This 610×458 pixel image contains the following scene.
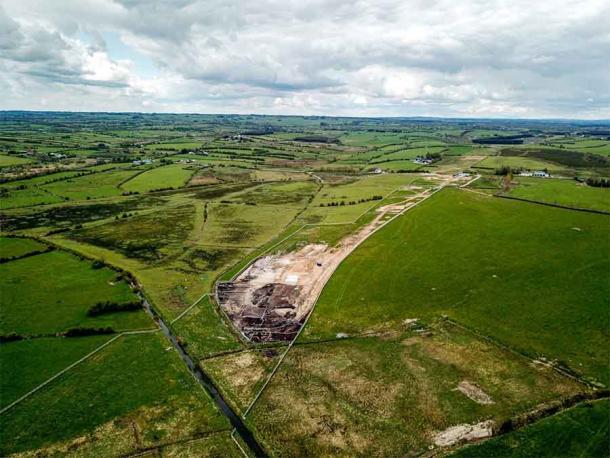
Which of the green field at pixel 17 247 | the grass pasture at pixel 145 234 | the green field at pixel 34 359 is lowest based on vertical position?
the green field at pixel 34 359

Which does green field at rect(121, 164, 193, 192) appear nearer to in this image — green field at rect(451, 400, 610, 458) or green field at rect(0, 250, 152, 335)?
green field at rect(0, 250, 152, 335)

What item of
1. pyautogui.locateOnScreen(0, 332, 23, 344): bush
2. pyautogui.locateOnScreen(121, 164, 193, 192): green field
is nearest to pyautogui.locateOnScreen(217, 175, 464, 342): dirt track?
pyautogui.locateOnScreen(0, 332, 23, 344): bush

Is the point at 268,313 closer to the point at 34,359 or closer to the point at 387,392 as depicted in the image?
the point at 387,392

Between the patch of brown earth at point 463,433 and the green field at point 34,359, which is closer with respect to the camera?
the patch of brown earth at point 463,433

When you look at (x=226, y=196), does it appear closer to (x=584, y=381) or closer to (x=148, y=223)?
(x=148, y=223)

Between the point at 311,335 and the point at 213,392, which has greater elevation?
the point at 311,335

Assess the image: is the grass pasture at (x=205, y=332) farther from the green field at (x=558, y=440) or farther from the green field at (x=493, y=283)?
the green field at (x=558, y=440)

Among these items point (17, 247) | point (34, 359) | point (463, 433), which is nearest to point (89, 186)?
point (17, 247)

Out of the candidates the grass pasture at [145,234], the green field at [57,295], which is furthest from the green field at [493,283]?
the grass pasture at [145,234]
